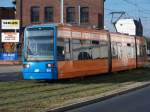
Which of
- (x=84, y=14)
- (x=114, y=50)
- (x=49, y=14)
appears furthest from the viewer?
(x=49, y=14)

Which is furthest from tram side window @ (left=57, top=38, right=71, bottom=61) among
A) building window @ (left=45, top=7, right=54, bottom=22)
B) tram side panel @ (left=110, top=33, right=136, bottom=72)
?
building window @ (left=45, top=7, right=54, bottom=22)

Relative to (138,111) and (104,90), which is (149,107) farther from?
(104,90)

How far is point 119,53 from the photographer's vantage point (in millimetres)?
38031

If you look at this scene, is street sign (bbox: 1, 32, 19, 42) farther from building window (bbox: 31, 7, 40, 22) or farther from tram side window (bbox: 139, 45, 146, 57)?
building window (bbox: 31, 7, 40, 22)

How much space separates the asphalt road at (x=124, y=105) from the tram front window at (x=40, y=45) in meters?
Answer: 5.80

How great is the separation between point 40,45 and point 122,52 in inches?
541

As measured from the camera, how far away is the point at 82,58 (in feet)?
96.8

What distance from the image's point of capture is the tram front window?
2612cm

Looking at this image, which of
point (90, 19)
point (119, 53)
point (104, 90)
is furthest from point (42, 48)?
point (90, 19)

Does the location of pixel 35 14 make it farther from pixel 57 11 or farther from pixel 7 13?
pixel 7 13

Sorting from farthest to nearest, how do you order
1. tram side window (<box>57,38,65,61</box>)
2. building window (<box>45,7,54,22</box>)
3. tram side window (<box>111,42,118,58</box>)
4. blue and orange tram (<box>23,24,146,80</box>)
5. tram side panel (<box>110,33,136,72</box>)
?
building window (<box>45,7,54,22</box>), tram side panel (<box>110,33,136,72</box>), tram side window (<box>111,42,118,58</box>), tram side window (<box>57,38,65,61</box>), blue and orange tram (<box>23,24,146,80</box>)

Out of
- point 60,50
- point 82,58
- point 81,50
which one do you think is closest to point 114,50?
point 82,58

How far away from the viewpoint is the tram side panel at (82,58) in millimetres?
26953

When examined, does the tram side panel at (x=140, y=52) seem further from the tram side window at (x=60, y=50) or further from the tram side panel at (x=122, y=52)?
the tram side window at (x=60, y=50)
